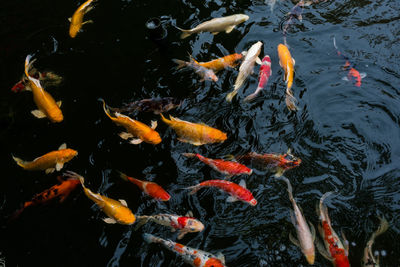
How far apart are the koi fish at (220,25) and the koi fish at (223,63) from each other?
638 millimetres

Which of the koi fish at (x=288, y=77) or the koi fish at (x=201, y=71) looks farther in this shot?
the koi fish at (x=201, y=71)

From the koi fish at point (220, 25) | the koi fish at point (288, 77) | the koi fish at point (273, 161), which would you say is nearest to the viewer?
the koi fish at point (273, 161)

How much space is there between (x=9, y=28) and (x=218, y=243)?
567 cm

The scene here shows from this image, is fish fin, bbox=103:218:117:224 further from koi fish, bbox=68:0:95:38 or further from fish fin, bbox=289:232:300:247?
koi fish, bbox=68:0:95:38

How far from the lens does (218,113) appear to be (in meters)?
4.85

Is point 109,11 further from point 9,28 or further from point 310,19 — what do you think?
point 310,19

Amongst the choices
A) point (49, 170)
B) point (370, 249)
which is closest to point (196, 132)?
point (49, 170)

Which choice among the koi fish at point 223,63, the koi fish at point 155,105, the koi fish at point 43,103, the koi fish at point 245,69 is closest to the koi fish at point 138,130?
the koi fish at point 155,105

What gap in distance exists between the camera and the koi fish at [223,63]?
5094 millimetres

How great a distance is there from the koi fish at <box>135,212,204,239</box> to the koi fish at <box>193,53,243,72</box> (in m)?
2.32

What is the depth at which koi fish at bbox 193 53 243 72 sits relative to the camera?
5094 millimetres

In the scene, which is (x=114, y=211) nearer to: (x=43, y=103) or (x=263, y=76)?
(x=43, y=103)

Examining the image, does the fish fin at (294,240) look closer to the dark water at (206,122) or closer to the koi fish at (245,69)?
the dark water at (206,122)

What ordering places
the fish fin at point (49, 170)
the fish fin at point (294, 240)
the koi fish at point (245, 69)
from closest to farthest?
the fish fin at point (294, 240) < the fish fin at point (49, 170) < the koi fish at point (245, 69)
